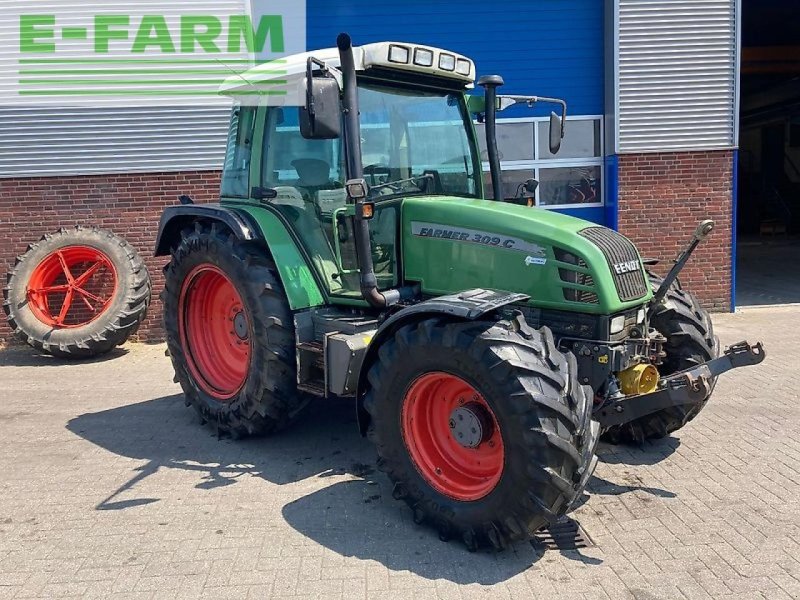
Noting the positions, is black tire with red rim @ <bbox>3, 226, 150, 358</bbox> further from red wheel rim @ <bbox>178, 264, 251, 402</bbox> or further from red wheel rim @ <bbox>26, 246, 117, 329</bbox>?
red wheel rim @ <bbox>178, 264, 251, 402</bbox>

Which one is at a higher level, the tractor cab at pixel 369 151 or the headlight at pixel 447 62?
the headlight at pixel 447 62

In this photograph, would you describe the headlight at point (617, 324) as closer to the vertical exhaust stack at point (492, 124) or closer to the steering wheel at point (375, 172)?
the vertical exhaust stack at point (492, 124)

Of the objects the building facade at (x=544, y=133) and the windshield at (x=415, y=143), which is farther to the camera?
the building facade at (x=544, y=133)

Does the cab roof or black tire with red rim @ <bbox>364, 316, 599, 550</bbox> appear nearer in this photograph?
black tire with red rim @ <bbox>364, 316, 599, 550</bbox>

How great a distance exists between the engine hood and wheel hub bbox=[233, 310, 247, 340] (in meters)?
1.34

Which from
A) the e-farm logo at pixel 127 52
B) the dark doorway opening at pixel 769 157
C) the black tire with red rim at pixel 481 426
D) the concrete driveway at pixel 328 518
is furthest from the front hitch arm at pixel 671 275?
the dark doorway opening at pixel 769 157

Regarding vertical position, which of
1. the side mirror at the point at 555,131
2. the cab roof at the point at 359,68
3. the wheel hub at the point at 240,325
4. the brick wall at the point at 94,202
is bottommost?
the wheel hub at the point at 240,325

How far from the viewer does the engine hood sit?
153 inches

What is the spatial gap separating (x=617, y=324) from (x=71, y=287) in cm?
649

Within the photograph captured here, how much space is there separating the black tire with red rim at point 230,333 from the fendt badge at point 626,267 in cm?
209

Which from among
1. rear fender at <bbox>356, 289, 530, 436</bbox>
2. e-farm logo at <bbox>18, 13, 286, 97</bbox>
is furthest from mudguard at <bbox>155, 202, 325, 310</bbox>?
e-farm logo at <bbox>18, 13, 286, 97</bbox>

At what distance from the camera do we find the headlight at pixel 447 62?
14.9 feet

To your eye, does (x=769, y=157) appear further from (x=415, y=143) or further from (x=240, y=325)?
(x=240, y=325)

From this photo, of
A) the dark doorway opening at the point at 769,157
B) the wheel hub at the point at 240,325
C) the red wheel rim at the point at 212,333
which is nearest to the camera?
the wheel hub at the point at 240,325
